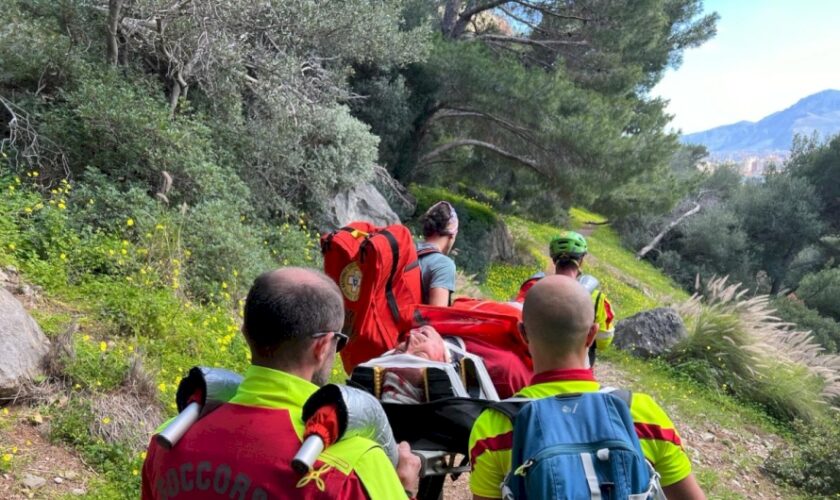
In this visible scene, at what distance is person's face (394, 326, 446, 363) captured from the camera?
252cm

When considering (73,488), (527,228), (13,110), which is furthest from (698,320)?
(527,228)

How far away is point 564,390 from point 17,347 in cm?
355

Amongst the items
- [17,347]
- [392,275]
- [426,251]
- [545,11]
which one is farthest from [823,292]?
[17,347]

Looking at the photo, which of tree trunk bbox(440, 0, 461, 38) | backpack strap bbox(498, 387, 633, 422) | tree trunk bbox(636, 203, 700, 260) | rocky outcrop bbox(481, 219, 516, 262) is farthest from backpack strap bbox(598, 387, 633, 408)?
tree trunk bbox(636, 203, 700, 260)

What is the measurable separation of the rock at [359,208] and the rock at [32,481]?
6.31 metres

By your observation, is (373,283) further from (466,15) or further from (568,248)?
(466,15)

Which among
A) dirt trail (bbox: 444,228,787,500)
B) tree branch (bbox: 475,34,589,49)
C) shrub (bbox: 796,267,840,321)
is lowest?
shrub (bbox: 796,267,840,321)

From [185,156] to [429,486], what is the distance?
5370 millimetres

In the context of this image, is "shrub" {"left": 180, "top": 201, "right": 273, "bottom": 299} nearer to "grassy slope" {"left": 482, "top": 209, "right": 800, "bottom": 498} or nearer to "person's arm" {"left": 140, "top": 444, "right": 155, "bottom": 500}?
"person's arm" {"left": 140, "top": 444, "right": 155, "bottom": 500}

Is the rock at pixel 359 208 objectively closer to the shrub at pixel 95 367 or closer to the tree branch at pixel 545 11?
the shrub at pixel 95 367

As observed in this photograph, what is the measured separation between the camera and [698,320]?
9.80 meters

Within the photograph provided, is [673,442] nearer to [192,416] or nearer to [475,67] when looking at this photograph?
[192,416]

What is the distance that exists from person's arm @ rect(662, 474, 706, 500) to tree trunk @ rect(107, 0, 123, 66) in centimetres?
696

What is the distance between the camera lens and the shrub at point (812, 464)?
21.4ft
